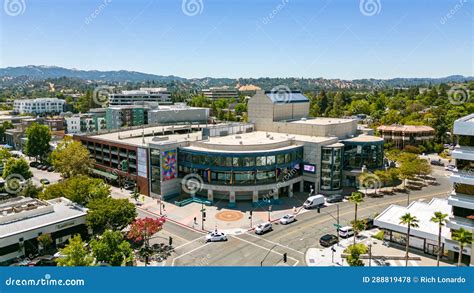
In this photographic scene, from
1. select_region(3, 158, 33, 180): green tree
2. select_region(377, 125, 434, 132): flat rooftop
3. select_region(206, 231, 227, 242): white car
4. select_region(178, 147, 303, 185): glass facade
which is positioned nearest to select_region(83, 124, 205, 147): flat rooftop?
select_region(178, 147, 303, 185): glass facade

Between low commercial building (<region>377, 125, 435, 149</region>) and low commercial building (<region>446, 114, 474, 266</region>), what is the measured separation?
66.2 metres

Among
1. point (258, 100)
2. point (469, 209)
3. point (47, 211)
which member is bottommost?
point (47, 211)

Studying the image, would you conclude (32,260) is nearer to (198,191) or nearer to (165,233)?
(165,233)

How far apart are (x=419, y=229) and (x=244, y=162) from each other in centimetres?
2660

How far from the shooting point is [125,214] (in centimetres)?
4297

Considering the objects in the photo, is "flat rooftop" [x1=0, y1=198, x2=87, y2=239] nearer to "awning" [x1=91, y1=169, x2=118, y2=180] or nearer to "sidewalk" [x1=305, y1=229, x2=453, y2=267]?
"awning" [x1=91, y1=169, x2=118, y2=180]

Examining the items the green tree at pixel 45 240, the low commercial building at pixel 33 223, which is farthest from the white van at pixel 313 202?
the green tree at pixel 45 240

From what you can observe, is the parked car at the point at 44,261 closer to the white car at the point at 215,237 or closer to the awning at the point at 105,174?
the white car at the point at 215,237

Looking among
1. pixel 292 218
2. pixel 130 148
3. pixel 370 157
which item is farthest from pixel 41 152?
pixel 370 157

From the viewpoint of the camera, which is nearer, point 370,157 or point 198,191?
point 198,191

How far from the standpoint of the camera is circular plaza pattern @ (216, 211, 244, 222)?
1998 inches

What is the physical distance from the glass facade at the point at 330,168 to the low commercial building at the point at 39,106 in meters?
154

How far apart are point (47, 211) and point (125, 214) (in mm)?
10286

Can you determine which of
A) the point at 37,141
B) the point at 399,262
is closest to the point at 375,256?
the point at 399,262
